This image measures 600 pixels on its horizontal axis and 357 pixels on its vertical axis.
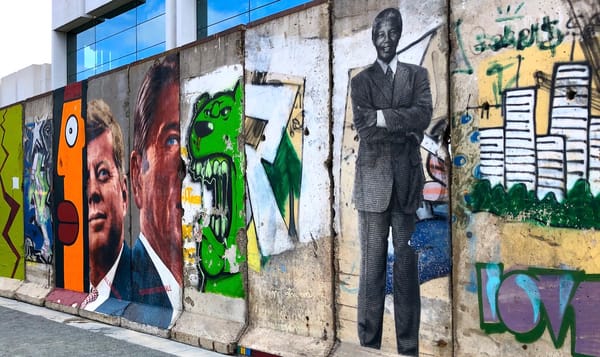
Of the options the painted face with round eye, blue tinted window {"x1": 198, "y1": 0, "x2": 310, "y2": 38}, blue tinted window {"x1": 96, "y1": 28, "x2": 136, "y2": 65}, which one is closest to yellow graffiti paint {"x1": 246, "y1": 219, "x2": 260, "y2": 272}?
the painted face with round eye

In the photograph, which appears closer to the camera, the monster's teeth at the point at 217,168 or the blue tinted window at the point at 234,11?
the monster's teeth at the point at 217,168

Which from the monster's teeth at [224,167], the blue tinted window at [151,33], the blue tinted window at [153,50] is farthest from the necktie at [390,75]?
the blue tinted window at [151,33]

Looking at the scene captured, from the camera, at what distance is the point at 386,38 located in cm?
552

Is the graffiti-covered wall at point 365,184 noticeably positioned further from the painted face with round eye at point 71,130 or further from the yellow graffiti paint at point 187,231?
the painted face with round eye at point 71,130

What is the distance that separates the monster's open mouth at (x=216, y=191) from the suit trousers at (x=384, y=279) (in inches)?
82.9

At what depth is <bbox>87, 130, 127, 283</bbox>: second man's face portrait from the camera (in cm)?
917

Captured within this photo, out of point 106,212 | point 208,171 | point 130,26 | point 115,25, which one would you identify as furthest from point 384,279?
point 115,25

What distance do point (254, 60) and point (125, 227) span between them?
359 cm

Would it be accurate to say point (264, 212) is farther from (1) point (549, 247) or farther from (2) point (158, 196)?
(1) point (549, 247)

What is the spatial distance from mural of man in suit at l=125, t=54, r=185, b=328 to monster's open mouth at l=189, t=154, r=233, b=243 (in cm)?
51

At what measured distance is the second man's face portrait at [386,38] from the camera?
5.46 m

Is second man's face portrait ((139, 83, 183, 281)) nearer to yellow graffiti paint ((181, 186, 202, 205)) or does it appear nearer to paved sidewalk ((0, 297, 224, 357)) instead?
yellow graffiti paint ((181, 186, 202, 205))

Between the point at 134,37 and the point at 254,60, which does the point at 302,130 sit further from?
the point at 134,37

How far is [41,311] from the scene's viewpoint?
10.1 meters
